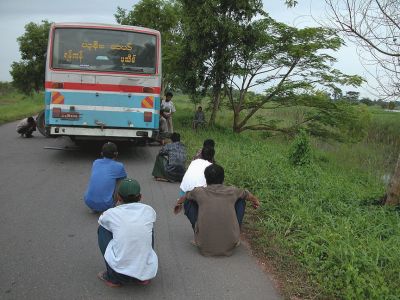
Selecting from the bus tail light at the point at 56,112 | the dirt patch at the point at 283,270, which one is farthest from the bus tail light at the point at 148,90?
the dirt patch at the point at 283,270

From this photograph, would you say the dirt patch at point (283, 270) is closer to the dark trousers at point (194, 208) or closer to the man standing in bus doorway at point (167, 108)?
the dark trousers at point (194, 208)

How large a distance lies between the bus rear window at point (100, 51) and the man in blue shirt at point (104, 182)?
3.77 m

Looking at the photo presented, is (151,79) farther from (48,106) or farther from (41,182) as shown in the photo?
(41,182)

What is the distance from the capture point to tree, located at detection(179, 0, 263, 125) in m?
14.1

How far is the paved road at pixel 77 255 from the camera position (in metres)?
3.88

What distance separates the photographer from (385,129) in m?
25.1

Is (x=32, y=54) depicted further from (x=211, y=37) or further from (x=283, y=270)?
(x=283, y=270)

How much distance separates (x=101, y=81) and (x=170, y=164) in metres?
2.45

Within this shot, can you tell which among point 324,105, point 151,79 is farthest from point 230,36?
point 151,79

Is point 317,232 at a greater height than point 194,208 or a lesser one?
lesser

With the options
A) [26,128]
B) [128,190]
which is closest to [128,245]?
[128,190]

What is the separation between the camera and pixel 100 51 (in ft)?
29.9

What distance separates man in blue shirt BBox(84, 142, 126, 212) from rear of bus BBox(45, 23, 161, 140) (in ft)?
11.4

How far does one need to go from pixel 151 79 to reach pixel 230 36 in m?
5.64
